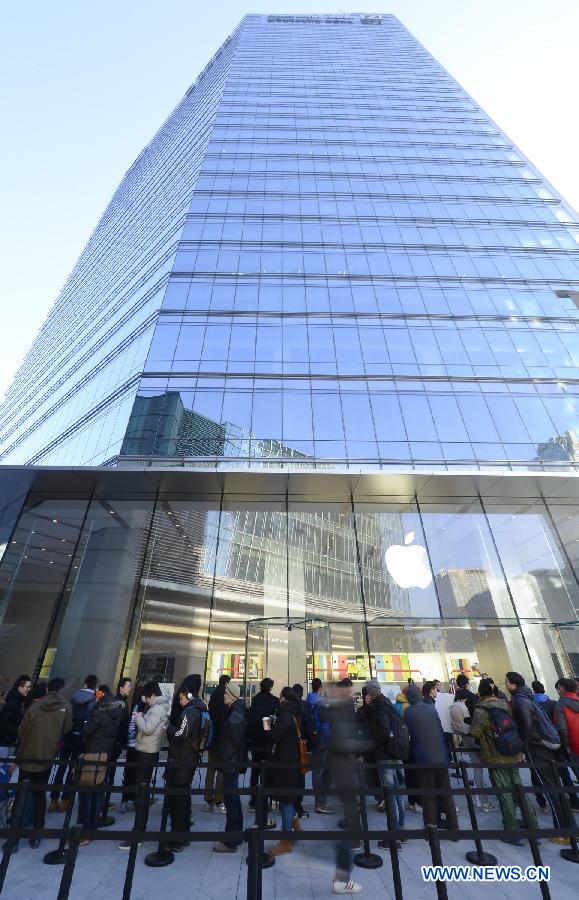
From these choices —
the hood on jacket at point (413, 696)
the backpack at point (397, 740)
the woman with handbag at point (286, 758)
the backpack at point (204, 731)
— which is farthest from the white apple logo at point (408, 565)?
the backpack at point (204, 731)

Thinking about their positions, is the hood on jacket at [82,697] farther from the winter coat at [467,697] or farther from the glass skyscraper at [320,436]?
the winter coat at [467,697]

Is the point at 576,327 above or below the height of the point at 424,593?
above

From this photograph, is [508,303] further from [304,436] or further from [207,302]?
[207,302]

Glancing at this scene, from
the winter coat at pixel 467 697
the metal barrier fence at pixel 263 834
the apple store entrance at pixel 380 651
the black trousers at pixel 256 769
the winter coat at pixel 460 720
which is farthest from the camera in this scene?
the apple store entrance at pixel 380 651

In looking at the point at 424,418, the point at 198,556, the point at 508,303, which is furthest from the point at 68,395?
the point at 508,303

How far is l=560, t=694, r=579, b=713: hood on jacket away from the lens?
19.7 feet

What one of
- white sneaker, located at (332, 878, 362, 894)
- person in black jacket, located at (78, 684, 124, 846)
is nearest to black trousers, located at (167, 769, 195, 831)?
person in black jacket, located at (78, 684, 124, 846)

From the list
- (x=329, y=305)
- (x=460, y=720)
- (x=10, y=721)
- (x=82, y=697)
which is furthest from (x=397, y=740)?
(x=329, y=305)

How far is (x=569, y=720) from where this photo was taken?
6.02 m

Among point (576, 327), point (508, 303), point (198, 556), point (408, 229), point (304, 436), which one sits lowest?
point (198, 556)

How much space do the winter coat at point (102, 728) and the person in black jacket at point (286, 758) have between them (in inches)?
87.8

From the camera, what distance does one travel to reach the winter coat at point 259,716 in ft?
21.9

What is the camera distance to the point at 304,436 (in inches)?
626

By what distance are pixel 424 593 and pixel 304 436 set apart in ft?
22.4
